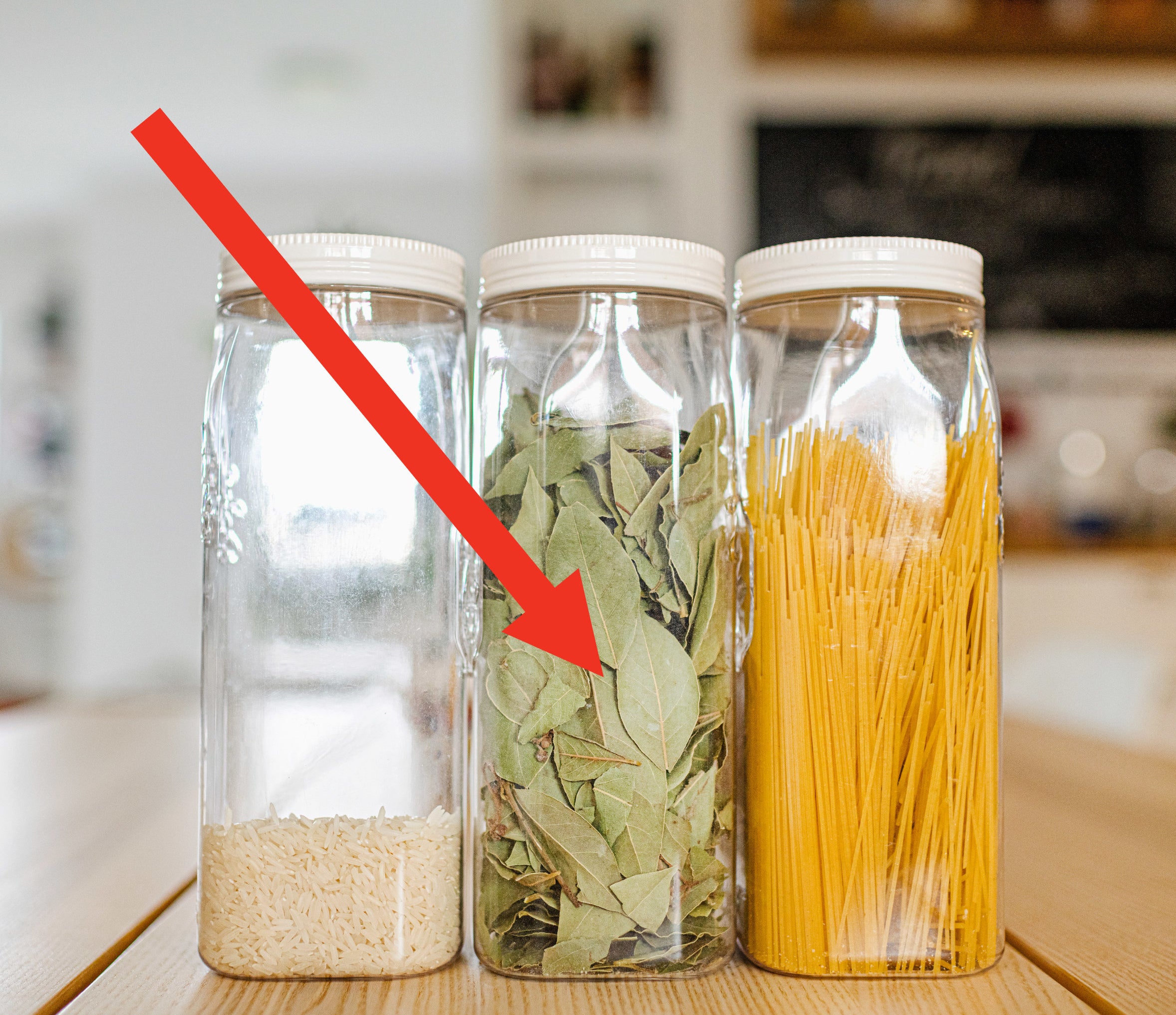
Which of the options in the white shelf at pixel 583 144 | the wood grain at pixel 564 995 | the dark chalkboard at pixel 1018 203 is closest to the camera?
the wood grain at pixel 564 995

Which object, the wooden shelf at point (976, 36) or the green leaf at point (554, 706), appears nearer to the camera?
the green leaf at point (554, 706)

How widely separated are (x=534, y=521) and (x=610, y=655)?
67 millimetres

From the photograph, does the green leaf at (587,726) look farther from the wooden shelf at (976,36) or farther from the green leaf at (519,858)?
the wooden shelf at (976,36)

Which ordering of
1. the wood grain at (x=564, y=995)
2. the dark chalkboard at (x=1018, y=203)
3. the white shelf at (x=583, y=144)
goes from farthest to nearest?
the dark chalkboard at (x=1018, y=203), the white shelf at (x=583, y=144), the wood grain at (x=564, y=995)

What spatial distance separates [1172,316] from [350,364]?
2.53 m

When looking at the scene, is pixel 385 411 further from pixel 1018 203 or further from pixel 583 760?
pixel 1018 203

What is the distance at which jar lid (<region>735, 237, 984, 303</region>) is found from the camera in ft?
1.56

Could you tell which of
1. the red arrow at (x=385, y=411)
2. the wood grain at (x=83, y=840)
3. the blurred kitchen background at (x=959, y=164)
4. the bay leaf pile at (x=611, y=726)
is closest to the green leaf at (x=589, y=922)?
the bay leaf pile at (x=611, y=726)

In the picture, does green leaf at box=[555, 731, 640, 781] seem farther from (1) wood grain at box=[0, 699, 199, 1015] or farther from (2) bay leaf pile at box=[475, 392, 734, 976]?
(1) wood grain at box=[0, 699, 199, 1015]

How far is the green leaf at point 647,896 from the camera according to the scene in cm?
45

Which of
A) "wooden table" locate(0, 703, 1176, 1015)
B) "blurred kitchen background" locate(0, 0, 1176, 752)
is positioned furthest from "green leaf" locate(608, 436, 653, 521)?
"blurred kitchen background" locate(0, 0, 1176, 752)

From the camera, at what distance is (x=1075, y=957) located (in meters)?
0.50

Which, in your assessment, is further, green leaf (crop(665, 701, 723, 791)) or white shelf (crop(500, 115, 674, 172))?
white shelf (crop(500, 115, 674, 172))

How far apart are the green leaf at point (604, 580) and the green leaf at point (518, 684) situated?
30 mm
